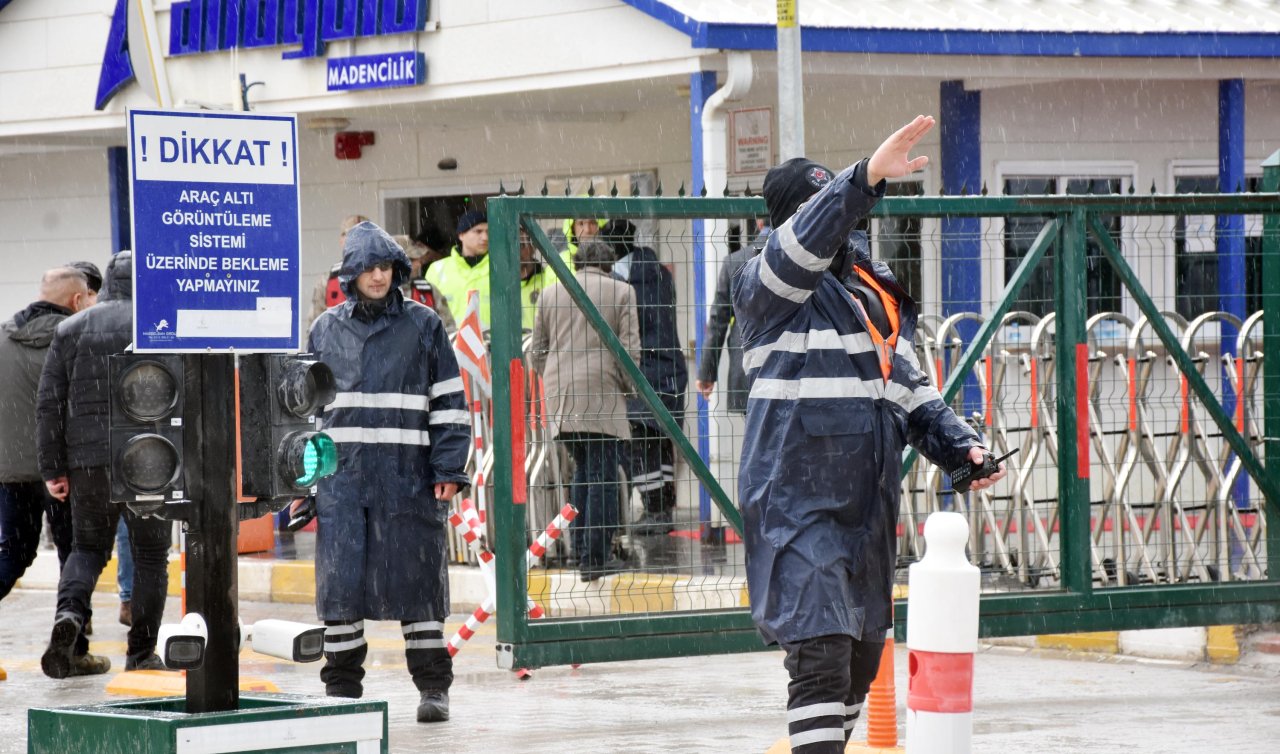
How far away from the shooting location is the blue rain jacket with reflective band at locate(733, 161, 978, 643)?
5.50m

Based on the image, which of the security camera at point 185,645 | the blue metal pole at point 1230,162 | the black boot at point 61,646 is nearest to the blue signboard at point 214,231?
the security camera at point 185,645

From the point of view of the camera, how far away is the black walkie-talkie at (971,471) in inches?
230

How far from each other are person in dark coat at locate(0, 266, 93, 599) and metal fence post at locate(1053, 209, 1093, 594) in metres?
4.95

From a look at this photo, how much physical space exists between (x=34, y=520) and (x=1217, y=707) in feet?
19.4

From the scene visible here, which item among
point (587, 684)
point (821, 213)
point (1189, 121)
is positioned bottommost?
point (587, 684)

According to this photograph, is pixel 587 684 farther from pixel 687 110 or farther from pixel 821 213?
pixel 687 110

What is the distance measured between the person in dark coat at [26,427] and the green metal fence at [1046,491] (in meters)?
2.81

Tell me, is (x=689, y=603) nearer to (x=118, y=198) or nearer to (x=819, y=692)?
(x=819, y=692)

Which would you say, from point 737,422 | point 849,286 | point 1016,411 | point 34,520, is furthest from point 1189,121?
point 849,286

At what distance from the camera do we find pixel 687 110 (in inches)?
617

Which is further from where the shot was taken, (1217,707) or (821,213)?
(1217,707)

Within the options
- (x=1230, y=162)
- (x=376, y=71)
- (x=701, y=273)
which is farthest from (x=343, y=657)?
(x=1230, y=162)

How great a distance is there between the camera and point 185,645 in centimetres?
531

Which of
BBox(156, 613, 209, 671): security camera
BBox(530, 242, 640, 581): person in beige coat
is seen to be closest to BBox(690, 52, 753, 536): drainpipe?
BBox(530, 242, 640, 581): person in beige coat
